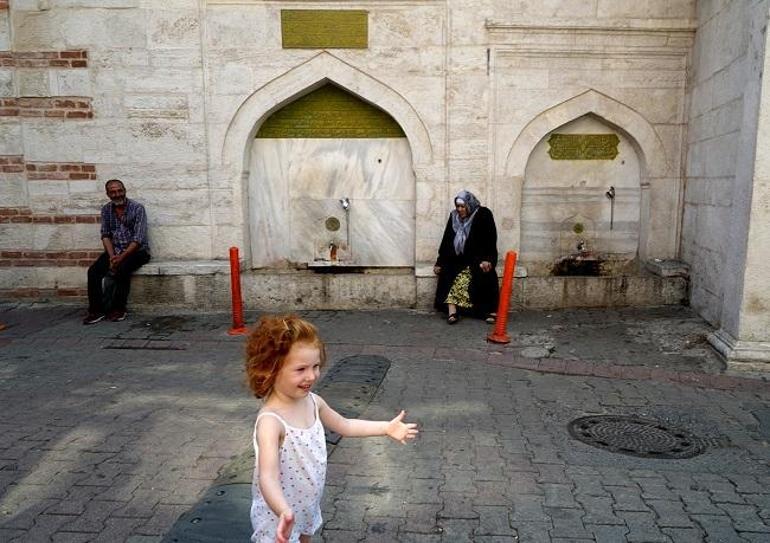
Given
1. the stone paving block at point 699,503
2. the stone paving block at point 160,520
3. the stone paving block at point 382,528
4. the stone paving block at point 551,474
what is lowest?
the stone paving block at point 160,520

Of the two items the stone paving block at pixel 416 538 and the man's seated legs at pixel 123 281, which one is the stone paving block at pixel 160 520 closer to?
the stone paving block at pixel 416 538

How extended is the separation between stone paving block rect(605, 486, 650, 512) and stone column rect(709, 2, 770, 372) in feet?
8.36

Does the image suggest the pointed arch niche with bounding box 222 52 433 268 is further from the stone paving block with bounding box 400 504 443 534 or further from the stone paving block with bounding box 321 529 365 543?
the stone paving block with bounding box 321 529 365 543

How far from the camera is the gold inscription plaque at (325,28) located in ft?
24.4

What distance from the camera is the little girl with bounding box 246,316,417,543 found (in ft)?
7.12

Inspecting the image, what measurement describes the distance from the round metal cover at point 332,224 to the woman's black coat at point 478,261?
4.81ft

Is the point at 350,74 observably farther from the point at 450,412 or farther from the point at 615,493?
the point at 615,493

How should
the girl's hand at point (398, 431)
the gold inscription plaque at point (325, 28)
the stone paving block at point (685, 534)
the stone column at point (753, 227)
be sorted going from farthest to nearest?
the gold inscription plaque at point (325, 28)
the stone column at point (753, 227)
the stone paving block at point (685, 534)
the girl's hand at point (398, 431)

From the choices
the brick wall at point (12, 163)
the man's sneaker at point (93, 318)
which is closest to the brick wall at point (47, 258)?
the man's sneaker at point (93, 318)

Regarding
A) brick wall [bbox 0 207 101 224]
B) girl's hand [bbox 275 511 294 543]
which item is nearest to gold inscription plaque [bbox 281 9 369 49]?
brick wall [bbox 0 207 101 224]

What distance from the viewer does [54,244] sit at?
7.87 meters

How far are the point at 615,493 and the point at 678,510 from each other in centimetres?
32

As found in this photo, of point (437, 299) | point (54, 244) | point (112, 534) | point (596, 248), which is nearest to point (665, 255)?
point (596, 248)

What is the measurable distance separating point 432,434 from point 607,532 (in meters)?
1.41
